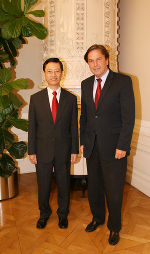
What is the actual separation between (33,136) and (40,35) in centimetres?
90

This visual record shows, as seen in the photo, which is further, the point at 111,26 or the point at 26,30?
the point at 111,26

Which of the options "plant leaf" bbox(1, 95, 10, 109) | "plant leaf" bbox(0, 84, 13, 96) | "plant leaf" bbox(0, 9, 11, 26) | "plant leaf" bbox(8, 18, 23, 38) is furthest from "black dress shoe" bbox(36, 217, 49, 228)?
"plant leaf" bbox(0, 9, 11, 26)

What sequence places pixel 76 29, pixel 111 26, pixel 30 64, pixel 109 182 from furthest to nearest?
pixel 30 64 < pixel 111 26 < pixel 76 29 < pixel 109 182

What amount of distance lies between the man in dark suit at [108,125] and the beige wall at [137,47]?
1.29 m

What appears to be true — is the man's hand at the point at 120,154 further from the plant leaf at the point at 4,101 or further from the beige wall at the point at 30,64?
the beige wall at the point at 30,64

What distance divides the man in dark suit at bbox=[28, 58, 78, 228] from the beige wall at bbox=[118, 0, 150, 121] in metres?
1.30

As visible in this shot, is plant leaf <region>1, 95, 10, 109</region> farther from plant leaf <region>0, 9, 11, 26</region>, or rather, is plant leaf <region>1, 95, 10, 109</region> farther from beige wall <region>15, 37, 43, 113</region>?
beige wall <region>15, 37, 43, 113</region>

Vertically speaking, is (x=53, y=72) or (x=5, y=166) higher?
(x=53, y=72)

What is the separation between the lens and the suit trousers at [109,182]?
6.70ft

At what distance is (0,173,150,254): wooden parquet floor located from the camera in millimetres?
2062

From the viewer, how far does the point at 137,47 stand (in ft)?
10.9

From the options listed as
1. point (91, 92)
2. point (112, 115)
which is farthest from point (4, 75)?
point (112, 115)

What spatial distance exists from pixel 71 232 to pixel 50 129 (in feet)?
3.12

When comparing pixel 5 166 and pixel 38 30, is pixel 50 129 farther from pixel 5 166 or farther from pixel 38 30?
pixel 38 30
